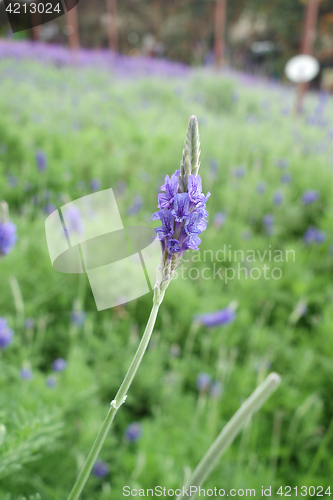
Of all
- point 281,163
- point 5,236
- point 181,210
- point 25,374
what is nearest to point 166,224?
point 181,210

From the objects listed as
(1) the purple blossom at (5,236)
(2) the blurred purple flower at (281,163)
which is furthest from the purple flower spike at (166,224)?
(2) the blurred purple flower at (281,163)

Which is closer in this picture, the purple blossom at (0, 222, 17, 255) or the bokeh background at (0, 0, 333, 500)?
the purple blossom at (0, 222, 17, 255)

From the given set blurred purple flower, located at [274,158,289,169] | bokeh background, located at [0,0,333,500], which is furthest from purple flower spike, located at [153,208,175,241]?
blurred purple flower, located at [274,158,289,169]

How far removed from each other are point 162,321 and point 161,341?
0.11 meters

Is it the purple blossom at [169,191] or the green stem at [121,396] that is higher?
the purple blossom at [169,191]

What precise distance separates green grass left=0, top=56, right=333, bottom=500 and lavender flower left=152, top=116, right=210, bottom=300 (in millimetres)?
375

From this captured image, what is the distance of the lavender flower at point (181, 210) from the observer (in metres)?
0.42

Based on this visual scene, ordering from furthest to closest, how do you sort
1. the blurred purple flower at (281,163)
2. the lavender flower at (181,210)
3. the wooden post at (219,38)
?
the wooden post at (219,38) → the blurred purple flower at (281,163) → the lavender flower at (181,210)

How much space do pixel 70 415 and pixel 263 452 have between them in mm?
713

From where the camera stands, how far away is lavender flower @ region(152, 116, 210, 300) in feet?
1.37

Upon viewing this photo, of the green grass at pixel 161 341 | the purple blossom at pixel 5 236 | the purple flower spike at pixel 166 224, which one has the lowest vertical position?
the green grass at pixel 161 341

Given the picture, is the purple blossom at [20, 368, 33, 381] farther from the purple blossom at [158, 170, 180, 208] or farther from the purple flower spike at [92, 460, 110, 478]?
the purple blossom at [158, 170, 180, 208]

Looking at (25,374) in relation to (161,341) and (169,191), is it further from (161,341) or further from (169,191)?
(169,191)

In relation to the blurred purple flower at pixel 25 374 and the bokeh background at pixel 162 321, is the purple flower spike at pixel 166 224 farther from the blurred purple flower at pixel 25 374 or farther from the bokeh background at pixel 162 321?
the blurred purple flower at pixel 25 374
